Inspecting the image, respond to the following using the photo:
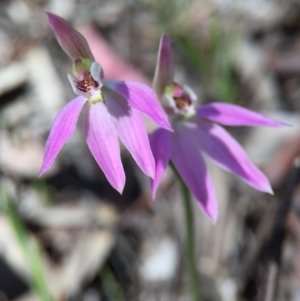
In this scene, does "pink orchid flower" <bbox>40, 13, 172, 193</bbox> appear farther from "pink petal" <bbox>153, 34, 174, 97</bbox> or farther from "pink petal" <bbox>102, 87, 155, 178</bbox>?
"pink petal" <bbox>153, 34, 174, 97</bbox>

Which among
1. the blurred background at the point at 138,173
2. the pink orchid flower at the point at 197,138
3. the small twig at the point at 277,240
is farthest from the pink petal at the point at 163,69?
the blurred background at the point at 138,173

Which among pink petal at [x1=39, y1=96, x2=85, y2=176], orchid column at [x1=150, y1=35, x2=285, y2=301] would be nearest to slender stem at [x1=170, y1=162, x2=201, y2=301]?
orchid column at [x1=150, y1=35, x2=285, y2=301]

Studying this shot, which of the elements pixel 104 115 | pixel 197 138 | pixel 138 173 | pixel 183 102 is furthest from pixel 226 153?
pixel 138 173

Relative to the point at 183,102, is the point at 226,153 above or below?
below

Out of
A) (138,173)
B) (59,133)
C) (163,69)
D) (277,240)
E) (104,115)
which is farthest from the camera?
(138,173)

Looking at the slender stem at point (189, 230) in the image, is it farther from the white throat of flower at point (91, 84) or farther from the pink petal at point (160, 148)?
the white throat of flower at point (91, 84)

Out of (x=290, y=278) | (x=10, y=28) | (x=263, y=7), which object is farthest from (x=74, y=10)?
(x=290, y=278)

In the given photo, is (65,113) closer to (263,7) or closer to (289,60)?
(289,60)

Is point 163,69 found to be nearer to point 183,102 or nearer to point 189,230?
point 183,102
